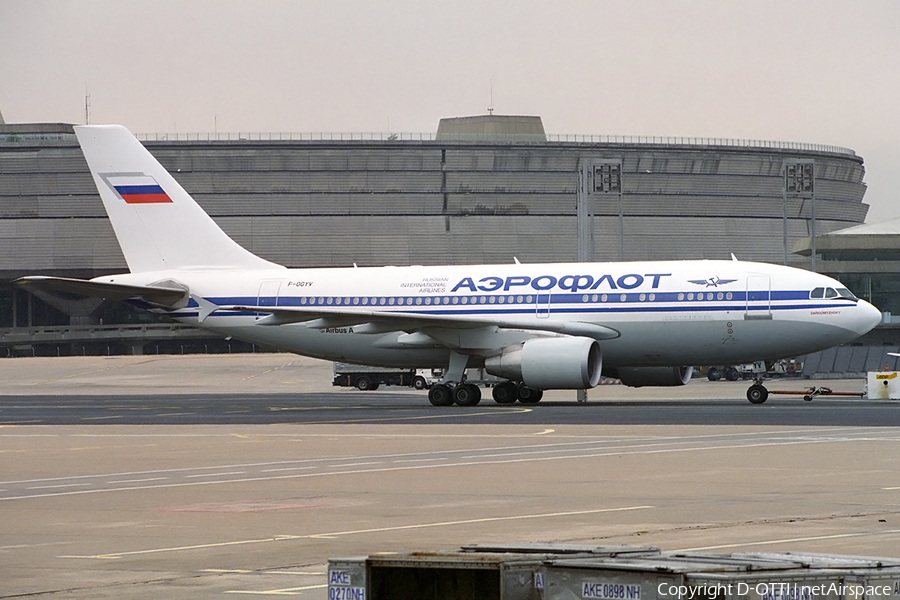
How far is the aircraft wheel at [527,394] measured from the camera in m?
45.2

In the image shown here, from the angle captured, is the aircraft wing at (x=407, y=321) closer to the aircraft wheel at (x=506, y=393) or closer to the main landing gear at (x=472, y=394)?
the main landing gear at (x=472, y=394)

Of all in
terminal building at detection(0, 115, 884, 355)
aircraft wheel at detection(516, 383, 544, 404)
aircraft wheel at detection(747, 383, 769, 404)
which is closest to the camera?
aircraft wheel at detection(747, 383, 769, 404)

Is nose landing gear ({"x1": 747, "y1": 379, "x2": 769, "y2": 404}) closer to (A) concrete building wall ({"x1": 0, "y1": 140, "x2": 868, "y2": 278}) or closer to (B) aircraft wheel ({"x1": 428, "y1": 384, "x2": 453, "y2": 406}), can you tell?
(B) aircraft wheel ({"x1": 428, "y1": 384, "x2": 453, "y2": 406})

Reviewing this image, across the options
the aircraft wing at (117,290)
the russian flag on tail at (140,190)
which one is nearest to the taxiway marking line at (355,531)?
the aircraft wing at (117,290)

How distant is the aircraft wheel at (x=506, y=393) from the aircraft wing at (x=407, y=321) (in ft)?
7.62

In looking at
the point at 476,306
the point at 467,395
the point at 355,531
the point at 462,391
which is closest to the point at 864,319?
the point at 476,306

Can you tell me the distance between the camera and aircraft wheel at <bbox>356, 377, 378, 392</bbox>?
69.8 m

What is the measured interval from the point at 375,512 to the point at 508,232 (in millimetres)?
120249

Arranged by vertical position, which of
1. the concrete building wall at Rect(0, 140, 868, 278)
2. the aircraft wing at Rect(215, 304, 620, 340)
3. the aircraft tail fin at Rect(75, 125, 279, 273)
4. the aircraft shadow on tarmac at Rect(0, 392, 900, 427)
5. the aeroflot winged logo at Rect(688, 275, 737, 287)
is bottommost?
the aircraft shadow on tarmac at Rect(0, 392, 900, 427)

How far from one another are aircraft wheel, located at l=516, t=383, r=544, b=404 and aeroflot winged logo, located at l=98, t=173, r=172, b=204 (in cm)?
1520

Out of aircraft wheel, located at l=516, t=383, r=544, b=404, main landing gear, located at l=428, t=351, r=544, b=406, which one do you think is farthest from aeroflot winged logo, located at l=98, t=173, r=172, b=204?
aircraft wheel, located at l=516, t=383, r=544, b=404

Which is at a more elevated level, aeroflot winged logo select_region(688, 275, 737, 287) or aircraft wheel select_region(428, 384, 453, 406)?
aeroflot winged logo select_region(688, 275, 737, 287)

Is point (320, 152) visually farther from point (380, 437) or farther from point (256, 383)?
point (380, 437)

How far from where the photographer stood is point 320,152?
13750cm
